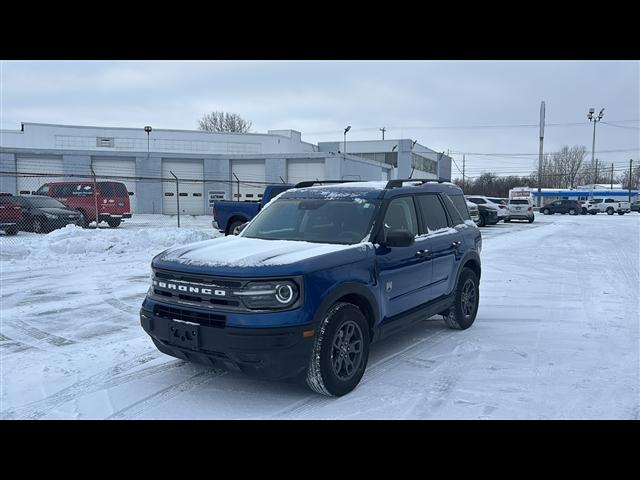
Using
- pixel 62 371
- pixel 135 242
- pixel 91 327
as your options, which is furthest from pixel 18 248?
pixel 62 371

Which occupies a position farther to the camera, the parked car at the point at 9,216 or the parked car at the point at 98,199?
the parked car at the point at 98,199

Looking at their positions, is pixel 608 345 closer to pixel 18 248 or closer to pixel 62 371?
pixel 62 371

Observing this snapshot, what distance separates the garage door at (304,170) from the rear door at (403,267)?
29.5 m

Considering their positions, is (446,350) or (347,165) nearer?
(446,350)

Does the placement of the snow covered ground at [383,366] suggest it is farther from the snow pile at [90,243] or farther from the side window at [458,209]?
the snow pile at [90,243]

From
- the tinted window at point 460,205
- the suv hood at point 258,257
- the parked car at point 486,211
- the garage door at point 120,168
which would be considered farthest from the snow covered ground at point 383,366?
the garage door at point 120,168

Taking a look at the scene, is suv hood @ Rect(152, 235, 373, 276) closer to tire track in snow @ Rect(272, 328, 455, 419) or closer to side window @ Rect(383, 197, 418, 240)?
side window @ Rect(383, 197, 418, 240)

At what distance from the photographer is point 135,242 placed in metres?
13.9

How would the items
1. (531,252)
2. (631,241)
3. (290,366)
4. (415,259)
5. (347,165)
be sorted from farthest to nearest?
(347,165), (631,241), (531,252), (415,259), (290,366)

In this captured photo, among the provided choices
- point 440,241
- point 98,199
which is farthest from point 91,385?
point 98,199

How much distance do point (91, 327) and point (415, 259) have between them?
13.9ft

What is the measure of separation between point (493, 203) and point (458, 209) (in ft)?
74.8

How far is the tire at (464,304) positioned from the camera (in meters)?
6.44

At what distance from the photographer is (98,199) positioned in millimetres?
21375
